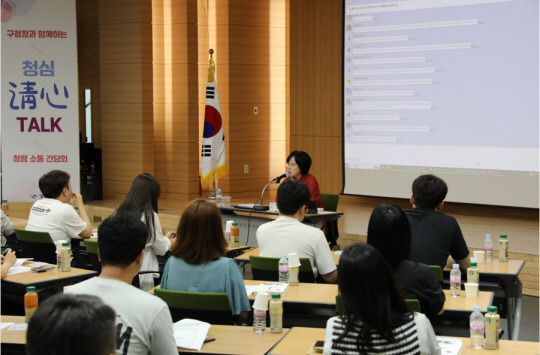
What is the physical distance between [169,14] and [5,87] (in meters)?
2.82

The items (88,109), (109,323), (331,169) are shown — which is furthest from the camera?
(88,109)

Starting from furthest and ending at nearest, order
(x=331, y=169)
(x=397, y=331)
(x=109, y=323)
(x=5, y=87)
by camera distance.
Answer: (x=331, y=169)
(x=5, y=87)
(x=397, y=331)
(x=109, y=323)

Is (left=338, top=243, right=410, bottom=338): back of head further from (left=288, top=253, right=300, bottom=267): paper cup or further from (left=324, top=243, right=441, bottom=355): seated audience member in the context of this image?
(left=288, top=253, right=300, bottom=267): paper cup

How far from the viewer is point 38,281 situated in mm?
4680

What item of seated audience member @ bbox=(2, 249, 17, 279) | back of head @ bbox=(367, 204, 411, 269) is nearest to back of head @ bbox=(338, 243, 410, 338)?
back of head @ bbox=(367, 204, 411, 269)

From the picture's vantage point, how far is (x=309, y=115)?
1110cm

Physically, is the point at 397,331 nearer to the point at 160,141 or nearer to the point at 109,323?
the point at 109,323

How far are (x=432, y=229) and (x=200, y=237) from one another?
1.60m

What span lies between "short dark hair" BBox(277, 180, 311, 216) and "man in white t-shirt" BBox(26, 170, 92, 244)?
1.97 meters

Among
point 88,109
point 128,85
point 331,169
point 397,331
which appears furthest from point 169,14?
point 397,331

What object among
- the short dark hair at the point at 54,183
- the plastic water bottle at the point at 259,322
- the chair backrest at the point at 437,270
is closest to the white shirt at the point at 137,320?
the plastic water bottle at the point at 259,322

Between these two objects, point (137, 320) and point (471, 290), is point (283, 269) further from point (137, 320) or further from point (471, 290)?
point (137, 320)

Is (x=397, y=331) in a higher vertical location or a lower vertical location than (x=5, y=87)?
lower

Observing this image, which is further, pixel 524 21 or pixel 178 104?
pixel 178 104
